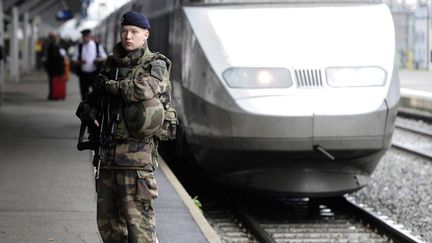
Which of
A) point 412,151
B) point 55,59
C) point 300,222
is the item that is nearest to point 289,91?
point 300,222

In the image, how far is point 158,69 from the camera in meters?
4.77

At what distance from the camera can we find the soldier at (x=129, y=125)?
472 centimetres

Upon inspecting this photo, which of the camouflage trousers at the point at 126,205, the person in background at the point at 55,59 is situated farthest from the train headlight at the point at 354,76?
the person in background at the point at 55,59

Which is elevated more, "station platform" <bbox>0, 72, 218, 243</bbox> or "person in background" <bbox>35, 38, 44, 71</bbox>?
"station platform" <bbox>0, 72, 218, 243</bbox>

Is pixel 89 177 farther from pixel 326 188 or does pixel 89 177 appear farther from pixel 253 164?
pixel 326 188

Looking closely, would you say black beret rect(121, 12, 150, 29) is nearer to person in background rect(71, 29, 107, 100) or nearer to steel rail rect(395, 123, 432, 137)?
person in background rect(71, 29, 107, 100)

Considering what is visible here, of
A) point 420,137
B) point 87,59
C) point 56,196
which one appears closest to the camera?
point 56,196

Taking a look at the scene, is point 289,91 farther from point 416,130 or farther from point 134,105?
point 416,130

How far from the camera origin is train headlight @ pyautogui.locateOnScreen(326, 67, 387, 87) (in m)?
8.00

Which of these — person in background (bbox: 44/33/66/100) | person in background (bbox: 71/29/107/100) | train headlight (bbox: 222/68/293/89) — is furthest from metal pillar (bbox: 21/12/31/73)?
train headlight (bbox: 222/68/293/89)

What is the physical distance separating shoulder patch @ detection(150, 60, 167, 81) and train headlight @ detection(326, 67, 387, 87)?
3.42 m

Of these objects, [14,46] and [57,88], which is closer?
[57,88]

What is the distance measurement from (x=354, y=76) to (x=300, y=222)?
1615 mm

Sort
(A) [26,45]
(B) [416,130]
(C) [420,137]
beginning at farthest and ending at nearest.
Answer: (A) [26,45], (B) [416,130], (C) [420,137]
